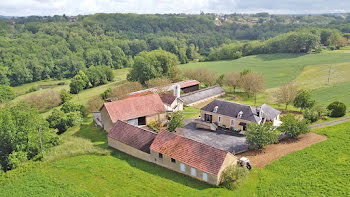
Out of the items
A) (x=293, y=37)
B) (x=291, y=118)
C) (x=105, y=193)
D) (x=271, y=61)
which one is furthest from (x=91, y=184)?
(x=293, y=37)

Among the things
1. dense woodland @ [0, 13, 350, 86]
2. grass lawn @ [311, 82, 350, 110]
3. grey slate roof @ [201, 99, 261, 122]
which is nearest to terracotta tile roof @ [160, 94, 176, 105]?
grey slate roof @ [201, 99, 261, 122]

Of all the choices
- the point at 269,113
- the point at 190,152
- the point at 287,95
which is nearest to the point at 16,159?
the point at 190,152

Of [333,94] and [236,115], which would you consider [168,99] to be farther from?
[333,94]

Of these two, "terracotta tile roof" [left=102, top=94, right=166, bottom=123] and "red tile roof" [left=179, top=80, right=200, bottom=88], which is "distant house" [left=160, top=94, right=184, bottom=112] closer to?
"terracotta tile roof" [left=102, top=94, right=166, bottom=123]

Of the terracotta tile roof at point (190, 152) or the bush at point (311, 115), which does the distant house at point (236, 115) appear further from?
the terracotta tile roof at point (190, 152)

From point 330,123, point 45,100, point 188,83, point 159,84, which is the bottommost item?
point 45,100

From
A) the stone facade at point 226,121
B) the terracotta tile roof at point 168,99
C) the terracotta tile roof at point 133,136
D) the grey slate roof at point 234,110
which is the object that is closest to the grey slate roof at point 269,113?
the grey slate roof at point 234,110
